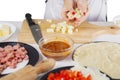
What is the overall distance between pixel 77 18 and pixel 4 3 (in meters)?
1.34

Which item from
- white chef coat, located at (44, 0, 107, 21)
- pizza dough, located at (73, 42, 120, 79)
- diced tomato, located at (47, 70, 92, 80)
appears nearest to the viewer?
diced tomato, located at (47, 70, 92, 80)

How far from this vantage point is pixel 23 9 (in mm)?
2641

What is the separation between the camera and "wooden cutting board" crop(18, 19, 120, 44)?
1399 mm

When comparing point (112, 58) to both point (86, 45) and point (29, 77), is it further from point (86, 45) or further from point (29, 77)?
point (29, 77)

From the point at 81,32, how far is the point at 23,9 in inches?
49.8

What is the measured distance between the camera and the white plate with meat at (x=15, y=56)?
3.67 feet

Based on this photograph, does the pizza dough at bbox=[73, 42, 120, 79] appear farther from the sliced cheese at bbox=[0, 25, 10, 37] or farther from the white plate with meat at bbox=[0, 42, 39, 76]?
the sliced cheese at bbox=[0, 25, 10, 37]

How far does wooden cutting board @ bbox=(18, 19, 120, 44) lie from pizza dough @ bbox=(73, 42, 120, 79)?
0.14m

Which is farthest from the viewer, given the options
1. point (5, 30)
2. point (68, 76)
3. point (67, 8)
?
point (67, 8)

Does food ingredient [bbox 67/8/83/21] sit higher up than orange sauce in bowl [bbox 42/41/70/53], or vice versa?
food ingredient [bbox 67/8/83/21]

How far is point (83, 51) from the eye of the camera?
1.23 m

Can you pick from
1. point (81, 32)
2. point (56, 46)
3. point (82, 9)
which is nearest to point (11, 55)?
point (56, 46)

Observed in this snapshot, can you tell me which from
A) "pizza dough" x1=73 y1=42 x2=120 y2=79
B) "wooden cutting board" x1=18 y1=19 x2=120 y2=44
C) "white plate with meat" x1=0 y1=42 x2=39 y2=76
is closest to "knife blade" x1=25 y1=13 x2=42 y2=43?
"wooden cutting board" x1=18 y1=19 x2=120 y2=44

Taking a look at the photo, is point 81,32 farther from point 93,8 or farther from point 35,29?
point 93,8
